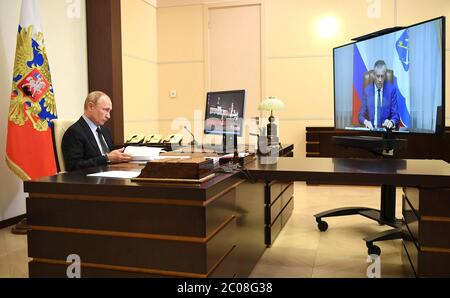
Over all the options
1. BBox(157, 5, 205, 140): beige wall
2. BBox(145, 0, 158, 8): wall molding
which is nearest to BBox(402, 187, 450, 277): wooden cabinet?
BBox(157, 5, 205, 140): beige wall

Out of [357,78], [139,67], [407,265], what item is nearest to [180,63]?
[139,67]

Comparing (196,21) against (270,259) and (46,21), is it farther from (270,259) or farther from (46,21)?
(270,259)

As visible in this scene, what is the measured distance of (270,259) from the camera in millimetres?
3047

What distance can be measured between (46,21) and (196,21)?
2.61 metres

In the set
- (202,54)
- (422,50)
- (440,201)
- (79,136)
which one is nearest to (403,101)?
(422,50)

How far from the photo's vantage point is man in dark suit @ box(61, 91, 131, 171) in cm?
273

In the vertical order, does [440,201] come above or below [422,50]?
below

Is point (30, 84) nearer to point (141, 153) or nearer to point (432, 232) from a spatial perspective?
point (141, 153)

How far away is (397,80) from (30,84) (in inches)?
122

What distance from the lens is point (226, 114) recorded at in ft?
11.5

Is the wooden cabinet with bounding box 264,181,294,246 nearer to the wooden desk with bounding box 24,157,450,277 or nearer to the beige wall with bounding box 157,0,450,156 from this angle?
the wooden desk with bounding box 24,157,450,277

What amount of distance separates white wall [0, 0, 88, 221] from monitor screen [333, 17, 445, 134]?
2.99 meters

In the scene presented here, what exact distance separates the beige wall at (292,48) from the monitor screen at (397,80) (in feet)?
7.82
